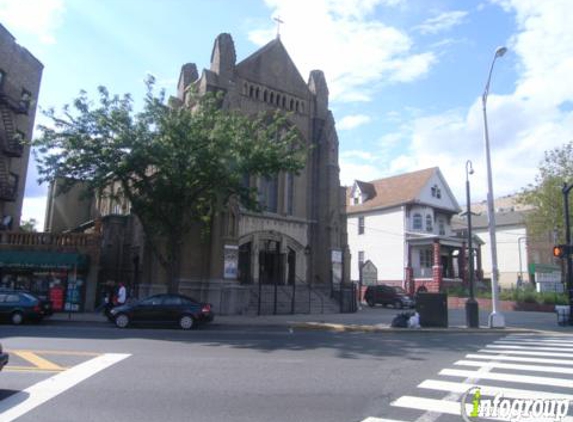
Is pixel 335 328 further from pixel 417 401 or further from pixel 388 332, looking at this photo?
pixel 417 401

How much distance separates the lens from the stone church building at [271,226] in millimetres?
27406

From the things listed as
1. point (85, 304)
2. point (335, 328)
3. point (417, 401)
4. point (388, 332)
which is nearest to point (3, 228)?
A: point (85, 304)

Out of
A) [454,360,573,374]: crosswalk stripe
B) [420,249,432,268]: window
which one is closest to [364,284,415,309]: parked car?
[420,249,432,268]: window

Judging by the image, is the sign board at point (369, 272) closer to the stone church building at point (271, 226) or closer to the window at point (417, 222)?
the stone church building at point (271, 226)

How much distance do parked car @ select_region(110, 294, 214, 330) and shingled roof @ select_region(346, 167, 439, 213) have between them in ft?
94.2

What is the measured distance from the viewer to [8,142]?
3097 cm

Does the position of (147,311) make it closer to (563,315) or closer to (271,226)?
(271,226)

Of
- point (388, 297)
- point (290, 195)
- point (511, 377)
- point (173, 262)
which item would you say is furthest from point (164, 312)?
point (388, 297)

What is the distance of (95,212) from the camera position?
153ft

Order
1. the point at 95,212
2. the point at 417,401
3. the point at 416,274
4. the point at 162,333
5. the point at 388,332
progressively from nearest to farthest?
the point at 417,401
the point at 162,333
the point at 388,332
the point at 416,274
the point at 95,212

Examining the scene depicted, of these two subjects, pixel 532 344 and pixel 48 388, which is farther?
pixel 532 344

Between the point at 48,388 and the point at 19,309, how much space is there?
13.0 meters

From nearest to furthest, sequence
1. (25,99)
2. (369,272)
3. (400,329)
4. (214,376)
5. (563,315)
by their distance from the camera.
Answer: (214,376) < (400,329) < (563,315) < (369,272) < (25,99)

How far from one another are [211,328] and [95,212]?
31.0 metres
